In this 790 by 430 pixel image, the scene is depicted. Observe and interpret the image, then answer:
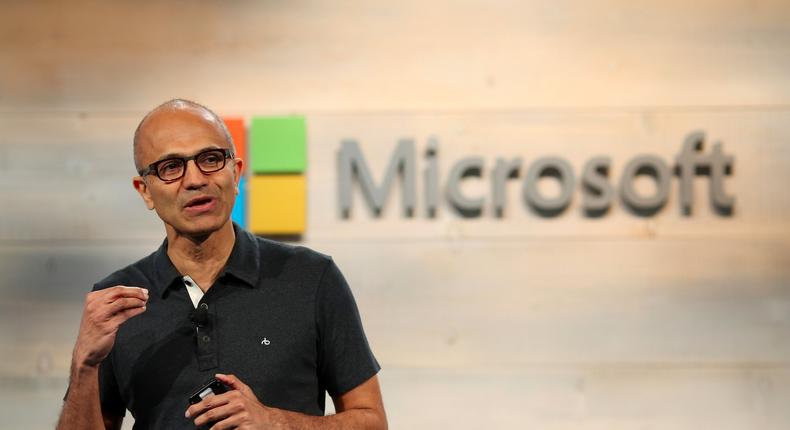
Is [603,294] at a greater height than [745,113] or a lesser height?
lesser

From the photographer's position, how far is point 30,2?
354 cm

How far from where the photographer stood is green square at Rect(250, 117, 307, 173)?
343 cm

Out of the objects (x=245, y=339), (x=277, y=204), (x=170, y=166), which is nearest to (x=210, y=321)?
(x=245, y=339)

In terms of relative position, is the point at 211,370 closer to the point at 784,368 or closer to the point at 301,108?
the point at 301,108

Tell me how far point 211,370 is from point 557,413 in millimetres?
1859

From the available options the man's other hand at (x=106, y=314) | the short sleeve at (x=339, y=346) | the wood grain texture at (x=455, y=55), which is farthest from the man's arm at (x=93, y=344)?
the wood grain texture at (x=455, y=55)

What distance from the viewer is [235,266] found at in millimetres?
1913

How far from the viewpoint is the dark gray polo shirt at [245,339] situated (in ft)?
5.98

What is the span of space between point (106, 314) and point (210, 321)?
20cm

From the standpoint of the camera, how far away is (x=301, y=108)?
137 inches

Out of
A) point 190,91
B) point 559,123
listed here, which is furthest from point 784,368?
point 190,91

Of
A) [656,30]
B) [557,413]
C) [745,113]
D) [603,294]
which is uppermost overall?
[656,30]

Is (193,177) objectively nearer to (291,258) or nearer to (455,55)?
(291,258)

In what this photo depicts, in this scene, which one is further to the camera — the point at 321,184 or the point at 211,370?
Answer: the point at 321,184
